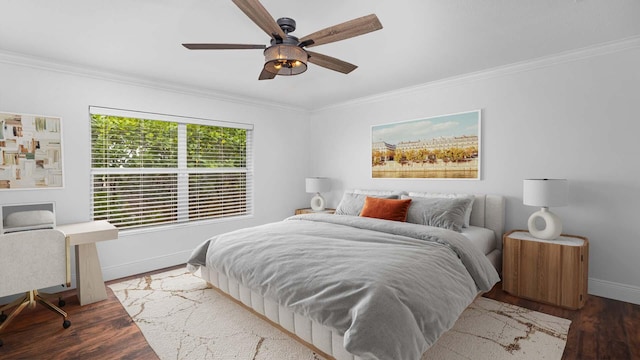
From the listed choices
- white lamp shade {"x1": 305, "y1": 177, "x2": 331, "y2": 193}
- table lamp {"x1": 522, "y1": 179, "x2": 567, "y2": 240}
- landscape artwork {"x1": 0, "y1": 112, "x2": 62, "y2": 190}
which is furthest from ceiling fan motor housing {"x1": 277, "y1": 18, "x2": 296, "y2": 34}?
white lamp shade {"x1": 305, "y1": 177, "x2": 331, "y2": 193}

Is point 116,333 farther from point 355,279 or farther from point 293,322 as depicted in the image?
point 355,279

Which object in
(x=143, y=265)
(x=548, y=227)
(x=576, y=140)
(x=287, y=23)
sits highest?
(x=287, y=23)

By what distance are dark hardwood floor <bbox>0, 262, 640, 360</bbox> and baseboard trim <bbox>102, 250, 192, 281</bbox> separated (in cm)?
59

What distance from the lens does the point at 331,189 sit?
5309 mm

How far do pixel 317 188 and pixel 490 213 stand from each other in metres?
2.47

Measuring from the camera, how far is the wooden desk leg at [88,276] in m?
2.93

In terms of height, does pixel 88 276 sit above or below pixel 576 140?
below

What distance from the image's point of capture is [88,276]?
2.96 m

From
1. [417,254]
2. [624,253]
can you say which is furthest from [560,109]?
[417,254]

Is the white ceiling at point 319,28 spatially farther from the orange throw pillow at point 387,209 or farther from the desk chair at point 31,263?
the desk chair at point 31,263

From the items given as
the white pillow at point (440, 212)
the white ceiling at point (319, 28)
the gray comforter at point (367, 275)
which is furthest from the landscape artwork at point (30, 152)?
the white pillow at point (440, 212)

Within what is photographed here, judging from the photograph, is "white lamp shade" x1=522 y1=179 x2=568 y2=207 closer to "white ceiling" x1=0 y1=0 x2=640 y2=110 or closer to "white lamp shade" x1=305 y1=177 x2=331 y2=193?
"white ceiling" x1=0 y1=0 x2=640 y2=110

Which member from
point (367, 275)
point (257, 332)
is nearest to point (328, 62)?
point (367, 275)

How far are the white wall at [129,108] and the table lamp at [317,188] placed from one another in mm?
476
